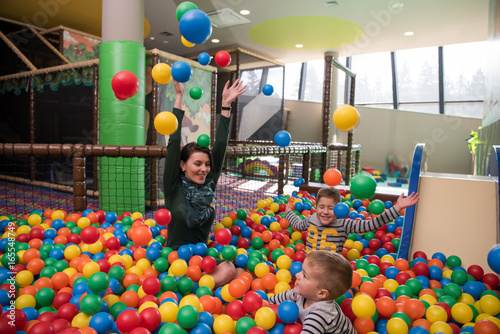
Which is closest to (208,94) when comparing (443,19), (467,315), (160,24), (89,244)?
(89,244)

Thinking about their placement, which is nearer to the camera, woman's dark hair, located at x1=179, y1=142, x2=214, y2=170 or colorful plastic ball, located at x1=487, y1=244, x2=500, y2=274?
colorful plastic ball, located at x1=487, y1=244, x2=500, y2=274

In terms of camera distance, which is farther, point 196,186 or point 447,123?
point 447,123

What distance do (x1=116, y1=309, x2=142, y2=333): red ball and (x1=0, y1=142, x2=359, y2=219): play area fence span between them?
4.67ft

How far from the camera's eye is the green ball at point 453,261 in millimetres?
2014

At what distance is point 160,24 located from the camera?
6902 mm

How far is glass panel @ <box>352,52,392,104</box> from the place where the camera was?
972 cm

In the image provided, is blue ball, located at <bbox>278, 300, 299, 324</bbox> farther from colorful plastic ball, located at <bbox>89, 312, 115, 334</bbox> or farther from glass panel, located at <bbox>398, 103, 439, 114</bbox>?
glass panel, located at <bbox>398, 103, 439, 114</bbox>

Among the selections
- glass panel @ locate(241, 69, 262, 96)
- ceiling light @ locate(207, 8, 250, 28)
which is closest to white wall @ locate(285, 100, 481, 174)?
glass panel @ locate(241, 69, 262, 96)

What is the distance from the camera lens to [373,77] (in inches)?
391

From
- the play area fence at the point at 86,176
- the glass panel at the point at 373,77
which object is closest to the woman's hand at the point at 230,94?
the play area fence at the point at 86,176

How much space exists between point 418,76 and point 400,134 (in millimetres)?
1658

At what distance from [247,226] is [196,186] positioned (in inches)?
35.6

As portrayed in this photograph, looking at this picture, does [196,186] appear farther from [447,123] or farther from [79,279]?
[447,123]

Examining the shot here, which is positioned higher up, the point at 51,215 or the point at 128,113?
the point at 128,113
